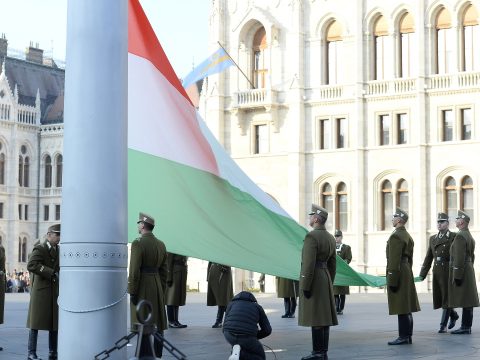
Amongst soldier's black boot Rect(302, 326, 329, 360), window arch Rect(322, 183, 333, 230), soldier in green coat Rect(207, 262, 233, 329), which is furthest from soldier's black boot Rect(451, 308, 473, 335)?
window arch Rect(322, 183, 333, 230)

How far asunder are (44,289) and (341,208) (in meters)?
36.1

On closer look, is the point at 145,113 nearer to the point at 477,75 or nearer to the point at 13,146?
the point at 477,75

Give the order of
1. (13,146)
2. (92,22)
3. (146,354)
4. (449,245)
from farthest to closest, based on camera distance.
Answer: (13,146) < (449,245) < (92,22) < (146,354)

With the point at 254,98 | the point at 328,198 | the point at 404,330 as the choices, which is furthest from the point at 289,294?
the point at 254,98

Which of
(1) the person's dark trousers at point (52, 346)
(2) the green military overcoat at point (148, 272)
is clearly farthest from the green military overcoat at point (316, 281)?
(1) the person's dark trousers at point (52, 346)

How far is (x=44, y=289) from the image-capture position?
527 inches

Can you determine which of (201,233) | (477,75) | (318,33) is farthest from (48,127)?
(201,233)

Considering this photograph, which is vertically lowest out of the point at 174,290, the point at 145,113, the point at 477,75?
the point at 174,290

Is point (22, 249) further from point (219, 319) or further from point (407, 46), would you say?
point (219, 319)

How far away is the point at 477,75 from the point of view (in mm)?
Result: 45500

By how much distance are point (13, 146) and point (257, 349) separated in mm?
77141

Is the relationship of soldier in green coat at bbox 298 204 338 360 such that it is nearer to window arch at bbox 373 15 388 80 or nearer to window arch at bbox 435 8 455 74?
window arch at bbox 435 8 455 74

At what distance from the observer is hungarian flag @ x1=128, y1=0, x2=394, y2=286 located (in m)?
12.7

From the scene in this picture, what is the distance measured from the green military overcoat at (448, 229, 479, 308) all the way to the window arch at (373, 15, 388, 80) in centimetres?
3115
